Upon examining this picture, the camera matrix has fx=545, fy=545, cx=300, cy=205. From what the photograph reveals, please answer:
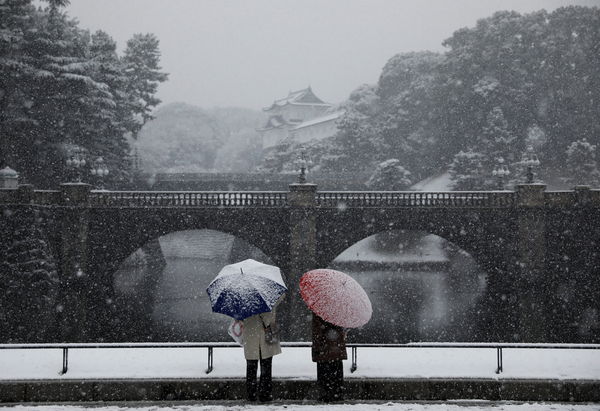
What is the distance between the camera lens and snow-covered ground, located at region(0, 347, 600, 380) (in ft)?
30.1

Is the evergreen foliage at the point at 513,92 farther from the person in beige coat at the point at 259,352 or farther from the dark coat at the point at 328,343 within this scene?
the person in beige coat at the point at 259,352

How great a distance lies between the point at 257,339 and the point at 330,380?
1306 mm

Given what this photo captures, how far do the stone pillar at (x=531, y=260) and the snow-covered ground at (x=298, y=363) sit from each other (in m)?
17.1

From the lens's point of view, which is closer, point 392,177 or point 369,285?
point 369,285

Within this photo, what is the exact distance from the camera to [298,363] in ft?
32.4

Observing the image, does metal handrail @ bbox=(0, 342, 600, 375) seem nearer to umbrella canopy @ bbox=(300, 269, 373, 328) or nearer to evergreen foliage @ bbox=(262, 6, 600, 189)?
umbrella canopy @ bbox=(300, 269, 373, 328)

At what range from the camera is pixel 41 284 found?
26031 millimetres

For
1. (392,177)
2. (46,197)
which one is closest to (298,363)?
(46,197)

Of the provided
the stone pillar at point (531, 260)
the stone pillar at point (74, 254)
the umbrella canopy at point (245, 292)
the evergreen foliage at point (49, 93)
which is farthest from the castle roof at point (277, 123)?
the umbrella canopy at point (245, 292)

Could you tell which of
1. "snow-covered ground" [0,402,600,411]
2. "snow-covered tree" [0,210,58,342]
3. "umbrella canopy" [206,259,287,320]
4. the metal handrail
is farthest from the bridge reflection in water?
"umbrella canopy" [206,259,287,320]

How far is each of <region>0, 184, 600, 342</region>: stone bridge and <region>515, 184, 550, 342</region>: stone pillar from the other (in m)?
0.05

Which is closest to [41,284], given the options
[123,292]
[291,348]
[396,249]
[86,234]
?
[86,234]

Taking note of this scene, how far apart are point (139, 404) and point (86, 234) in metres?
20.4

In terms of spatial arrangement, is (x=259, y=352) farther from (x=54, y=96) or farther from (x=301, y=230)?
(x=54, y=96)
